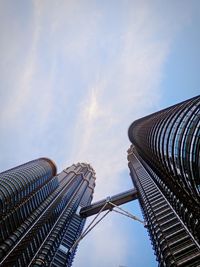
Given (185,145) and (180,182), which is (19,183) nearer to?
(180,182)

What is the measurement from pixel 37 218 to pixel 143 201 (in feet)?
126

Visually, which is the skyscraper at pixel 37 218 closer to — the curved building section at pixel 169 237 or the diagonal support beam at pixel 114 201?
the diagonal support beam at pixel 114 201

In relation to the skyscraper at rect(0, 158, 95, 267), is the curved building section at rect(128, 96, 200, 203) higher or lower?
lower

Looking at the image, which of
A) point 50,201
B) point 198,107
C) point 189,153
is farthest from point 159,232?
point 50,201

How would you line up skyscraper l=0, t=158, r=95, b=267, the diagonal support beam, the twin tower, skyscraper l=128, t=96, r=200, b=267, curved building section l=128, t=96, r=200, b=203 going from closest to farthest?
curved building section l=128, t=96, r=200, b=203 → skyscraper l=128, t=96, r=200, b=267 → the twin tower → skyscraper l=0, t=158, r=95, b=267 → the diagonal support beam

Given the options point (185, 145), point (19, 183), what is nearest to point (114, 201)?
point (19, 183)

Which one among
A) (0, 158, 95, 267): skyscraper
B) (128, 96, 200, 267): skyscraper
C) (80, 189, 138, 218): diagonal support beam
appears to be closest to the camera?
(128, 96, 200, 267): skyscraper

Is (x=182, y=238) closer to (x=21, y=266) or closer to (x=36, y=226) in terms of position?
(x=21, y=266)

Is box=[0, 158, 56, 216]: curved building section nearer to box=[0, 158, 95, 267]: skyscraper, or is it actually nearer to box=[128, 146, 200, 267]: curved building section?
box=[0, 158, 95, 267]: skyscraper

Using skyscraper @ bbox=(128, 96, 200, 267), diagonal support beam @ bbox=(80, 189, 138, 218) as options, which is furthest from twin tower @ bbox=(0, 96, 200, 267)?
diagonal support beam @ bbox=(80, 189, 138, 218)

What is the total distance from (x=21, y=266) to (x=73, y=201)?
57.3 meters

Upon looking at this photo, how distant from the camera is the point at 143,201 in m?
88.5

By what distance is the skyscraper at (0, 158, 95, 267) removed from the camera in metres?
68.2

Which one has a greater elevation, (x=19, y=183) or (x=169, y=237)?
(x=19, y=183)
